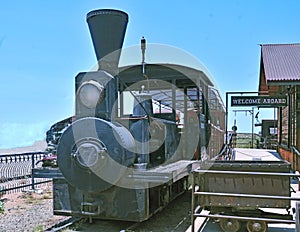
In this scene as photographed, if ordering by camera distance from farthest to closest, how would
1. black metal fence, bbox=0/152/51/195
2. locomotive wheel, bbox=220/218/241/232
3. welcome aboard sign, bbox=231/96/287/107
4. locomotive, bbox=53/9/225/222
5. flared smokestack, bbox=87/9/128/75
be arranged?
black metal fence, bbox=0/152/51/195, welcome aboard sign, bbox=231/96/287/107, flared smokestack, bbox=87/9/128/75, locomotive, bbox=53/9/225/222, locomotive wheel, bbox=220/218/241/232

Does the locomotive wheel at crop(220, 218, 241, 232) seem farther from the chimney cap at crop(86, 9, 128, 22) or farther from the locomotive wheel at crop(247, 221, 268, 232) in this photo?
the chimney cap at crop(86, 9, 128, 22)

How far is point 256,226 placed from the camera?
450cm

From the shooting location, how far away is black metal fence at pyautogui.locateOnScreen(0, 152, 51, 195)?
28.2ft

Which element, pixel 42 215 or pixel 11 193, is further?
pixel 11 193

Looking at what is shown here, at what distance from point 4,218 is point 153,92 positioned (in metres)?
3.68

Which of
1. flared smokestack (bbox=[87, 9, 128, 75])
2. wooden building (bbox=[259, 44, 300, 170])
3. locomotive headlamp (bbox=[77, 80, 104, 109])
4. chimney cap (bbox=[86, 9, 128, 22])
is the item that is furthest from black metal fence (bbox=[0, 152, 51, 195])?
wooden building (bbox=[259, 44, 300, 170])

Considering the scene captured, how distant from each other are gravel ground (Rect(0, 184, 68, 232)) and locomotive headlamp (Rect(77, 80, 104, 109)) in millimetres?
2017

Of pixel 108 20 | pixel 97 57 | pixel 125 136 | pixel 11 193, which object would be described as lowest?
pixel 11 193

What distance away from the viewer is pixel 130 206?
16.7 ft

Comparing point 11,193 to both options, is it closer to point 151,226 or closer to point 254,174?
point 151,226

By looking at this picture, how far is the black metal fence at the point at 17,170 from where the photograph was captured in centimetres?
859

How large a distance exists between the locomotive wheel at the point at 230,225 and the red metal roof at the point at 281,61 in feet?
14.8

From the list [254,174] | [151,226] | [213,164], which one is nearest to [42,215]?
[151,226]

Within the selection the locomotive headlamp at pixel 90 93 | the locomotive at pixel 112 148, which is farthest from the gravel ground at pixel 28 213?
the locomotive headlamp at pixel 90 93
